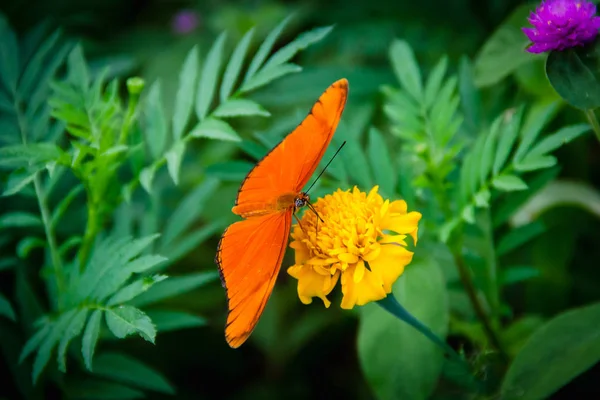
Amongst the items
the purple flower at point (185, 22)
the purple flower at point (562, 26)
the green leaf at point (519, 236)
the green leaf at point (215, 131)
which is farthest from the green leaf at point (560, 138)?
the purple flower at point (185, 22)

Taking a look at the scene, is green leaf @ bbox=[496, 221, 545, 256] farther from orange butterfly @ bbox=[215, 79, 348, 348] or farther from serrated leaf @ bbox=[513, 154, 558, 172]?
orange butterfly @ bbox=[215, 79, 348, 348]

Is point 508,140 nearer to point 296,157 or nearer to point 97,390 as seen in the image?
point 296,157

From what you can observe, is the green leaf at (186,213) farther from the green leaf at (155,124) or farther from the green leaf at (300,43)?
the green leaf at (300,43)

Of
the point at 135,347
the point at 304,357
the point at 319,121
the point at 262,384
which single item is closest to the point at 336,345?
the point at 304,357

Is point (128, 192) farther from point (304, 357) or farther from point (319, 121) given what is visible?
point (304, 357)

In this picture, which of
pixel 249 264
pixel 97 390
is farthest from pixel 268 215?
pixel 97 390

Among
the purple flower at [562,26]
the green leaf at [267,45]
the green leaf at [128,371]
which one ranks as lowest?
the green leaf at [128,371]
